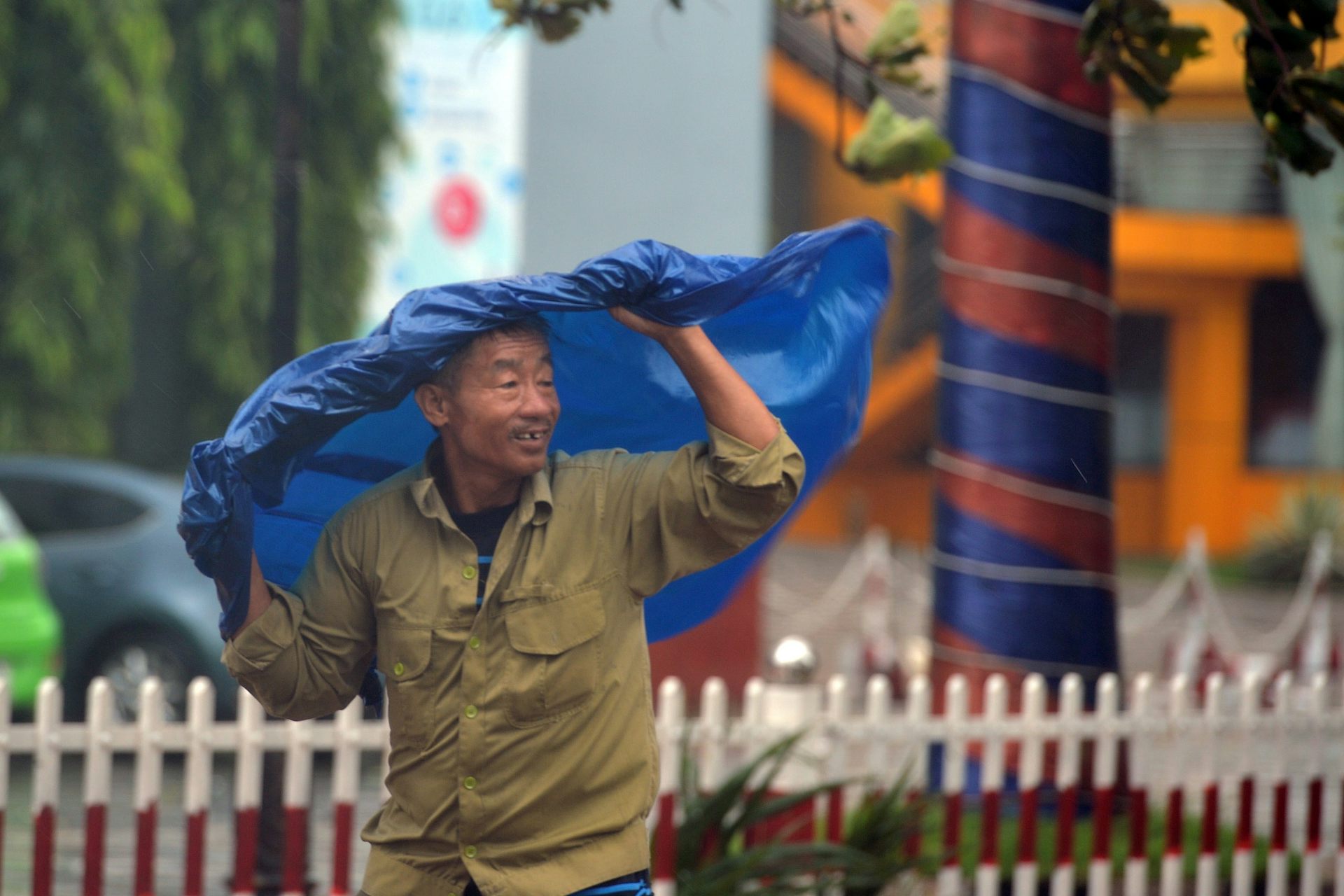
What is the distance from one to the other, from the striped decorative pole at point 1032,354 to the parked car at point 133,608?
3.91m

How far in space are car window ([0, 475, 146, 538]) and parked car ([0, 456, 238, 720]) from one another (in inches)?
0.6

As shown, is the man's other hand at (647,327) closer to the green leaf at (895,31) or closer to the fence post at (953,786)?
the green leaf at (895,31)

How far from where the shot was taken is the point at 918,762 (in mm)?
5914

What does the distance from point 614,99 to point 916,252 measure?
1229 centimetres

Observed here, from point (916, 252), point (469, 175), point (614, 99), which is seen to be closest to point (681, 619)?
point (614, 99)

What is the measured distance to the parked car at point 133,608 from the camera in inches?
333

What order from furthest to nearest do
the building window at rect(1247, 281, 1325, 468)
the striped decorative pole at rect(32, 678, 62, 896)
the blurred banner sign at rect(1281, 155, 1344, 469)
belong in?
the building window at rect(1247, 281, 1325, 468)
the blurred banner sign at rect(1281, 155, 1344, 469)
the striped decorative pole at rect(32, 678, 62, 896)

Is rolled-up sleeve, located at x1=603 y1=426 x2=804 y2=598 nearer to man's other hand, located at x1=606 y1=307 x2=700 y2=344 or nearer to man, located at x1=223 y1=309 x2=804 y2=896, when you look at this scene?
man, located at x1=223 y1=309 x2=804 y2=896

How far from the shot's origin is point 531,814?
108 inches

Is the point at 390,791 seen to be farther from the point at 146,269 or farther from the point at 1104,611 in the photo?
the point at 146,269

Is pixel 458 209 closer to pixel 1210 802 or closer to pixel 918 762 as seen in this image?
pixel 918 762

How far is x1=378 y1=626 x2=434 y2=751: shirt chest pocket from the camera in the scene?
2781mm

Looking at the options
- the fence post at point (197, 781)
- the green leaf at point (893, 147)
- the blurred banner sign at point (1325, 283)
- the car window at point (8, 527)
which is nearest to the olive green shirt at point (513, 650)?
the green leaf at point (893, 147)

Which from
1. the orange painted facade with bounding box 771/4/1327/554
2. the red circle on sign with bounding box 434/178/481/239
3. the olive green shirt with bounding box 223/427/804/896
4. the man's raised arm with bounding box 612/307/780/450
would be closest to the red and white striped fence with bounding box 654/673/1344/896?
the olive green shirt with bounding box 223/427/804/896
